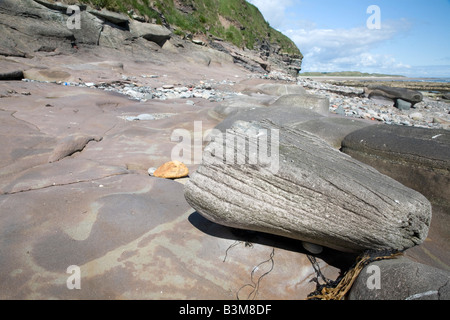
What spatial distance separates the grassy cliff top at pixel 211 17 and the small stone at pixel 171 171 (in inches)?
553

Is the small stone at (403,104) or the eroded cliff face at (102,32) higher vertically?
the eroded cliff face at (102,32)

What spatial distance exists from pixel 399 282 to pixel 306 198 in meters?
0.66

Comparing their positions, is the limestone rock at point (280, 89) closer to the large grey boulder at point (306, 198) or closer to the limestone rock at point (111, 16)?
the large grey boulder at point (306, 198)

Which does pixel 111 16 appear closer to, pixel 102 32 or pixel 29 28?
pixel 102 32

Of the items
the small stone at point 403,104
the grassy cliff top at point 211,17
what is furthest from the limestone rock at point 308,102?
the grassy cliff top at point 211,17

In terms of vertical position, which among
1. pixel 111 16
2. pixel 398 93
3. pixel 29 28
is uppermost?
pixel 111 16

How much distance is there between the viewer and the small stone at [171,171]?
313 cm

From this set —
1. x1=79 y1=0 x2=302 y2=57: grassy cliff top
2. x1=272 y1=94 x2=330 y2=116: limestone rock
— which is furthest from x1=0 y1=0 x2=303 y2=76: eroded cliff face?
x1=272 y1=94 x2=330 y2=116: limestone rock

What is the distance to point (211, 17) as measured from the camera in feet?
78.5

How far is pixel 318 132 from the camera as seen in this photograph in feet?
12.9

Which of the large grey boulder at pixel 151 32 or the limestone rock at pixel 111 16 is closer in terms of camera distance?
the limestone rock at pixel 111 16

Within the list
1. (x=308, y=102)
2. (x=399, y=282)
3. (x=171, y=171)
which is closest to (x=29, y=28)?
(x=308, y=102)

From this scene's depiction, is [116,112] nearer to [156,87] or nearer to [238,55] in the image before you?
[156,87]

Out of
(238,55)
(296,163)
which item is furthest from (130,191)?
(238,55)
